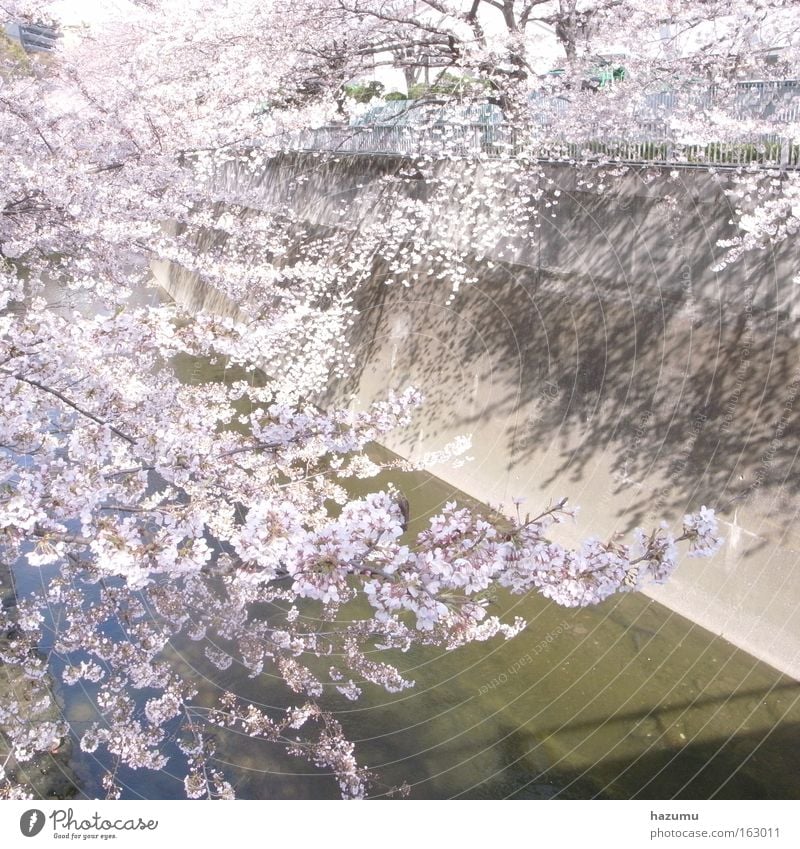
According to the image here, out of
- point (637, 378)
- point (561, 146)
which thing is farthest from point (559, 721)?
point (561, 146)

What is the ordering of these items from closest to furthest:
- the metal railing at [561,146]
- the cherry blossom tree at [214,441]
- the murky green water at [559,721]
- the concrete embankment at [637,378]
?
the cherry blossom tree at [214,441] < the murky green water at [559,721] < the concrete embankment at [637,378] < the metal railing at [561,146]

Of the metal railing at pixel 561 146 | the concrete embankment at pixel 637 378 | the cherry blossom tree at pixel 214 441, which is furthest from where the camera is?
the metal railing at pixel 561 146

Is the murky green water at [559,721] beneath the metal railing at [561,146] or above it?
beneath

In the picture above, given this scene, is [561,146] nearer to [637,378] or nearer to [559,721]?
[637,378]

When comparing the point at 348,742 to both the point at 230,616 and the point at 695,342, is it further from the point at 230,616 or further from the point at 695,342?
the point at 695,342

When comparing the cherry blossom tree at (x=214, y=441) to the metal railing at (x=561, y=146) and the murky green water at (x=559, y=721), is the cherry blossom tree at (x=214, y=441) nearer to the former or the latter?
the murky green water at (x=559, y=721)

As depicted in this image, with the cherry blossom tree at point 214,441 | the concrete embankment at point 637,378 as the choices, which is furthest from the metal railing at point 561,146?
the cherry blossom tree at point 214,441
